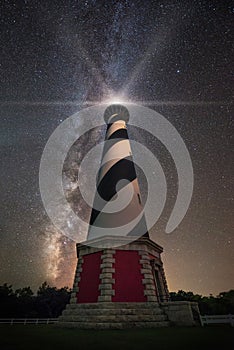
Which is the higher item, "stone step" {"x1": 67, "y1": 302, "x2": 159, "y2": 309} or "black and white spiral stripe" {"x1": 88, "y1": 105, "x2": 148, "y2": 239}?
"black and white spiral stripe" {"x1": 88, "y1": 105, "x2": 148, "y2": 239}

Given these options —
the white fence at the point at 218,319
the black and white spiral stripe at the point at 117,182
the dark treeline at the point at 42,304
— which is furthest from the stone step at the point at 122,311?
the dark treeline at the point at 42,304

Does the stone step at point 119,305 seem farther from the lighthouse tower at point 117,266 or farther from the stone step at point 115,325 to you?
the stone step at point 115,325

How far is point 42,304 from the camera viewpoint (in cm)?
3938

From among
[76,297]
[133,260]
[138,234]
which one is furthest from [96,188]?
[76,297]

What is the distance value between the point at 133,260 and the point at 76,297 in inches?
144

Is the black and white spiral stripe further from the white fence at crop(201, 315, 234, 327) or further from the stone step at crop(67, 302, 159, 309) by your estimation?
the white fence at crop(201, 315, 234, 327)

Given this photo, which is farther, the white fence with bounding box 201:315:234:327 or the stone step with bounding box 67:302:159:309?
the white fence with bounding box 201:315:234:327

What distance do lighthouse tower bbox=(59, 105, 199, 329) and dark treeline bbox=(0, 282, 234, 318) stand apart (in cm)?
3053

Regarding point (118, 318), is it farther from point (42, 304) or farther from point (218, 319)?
point (42, 304)

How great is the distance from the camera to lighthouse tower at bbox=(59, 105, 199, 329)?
9859 mm

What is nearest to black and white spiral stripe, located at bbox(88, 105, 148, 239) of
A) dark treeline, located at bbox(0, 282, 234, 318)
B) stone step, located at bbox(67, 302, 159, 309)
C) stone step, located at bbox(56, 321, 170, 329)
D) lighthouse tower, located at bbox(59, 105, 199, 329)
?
lighthouse tower, located at bbox(59, 105, 199, 329)

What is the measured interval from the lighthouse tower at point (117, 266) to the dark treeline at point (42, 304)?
3053 centimetres

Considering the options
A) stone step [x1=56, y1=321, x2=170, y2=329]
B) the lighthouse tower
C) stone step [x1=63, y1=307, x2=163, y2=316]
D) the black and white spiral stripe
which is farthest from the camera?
the black and white spiral stripe

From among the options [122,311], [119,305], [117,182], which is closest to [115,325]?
[122,311]
